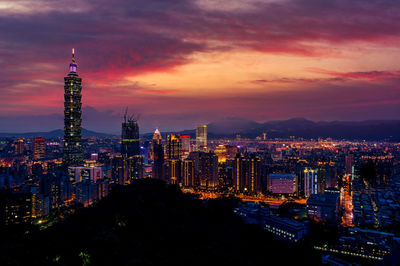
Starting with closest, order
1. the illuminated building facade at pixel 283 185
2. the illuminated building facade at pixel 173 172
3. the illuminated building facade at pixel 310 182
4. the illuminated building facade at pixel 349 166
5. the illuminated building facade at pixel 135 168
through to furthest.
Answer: the illuminated building facade at pixel 310 182 < the illuminated building facade at pixel 283 185 < the illuminated building facade at pixel 173 172 < the illuminated building facade at pixel 349 166 < the illuminated building facade at pixel 135 168

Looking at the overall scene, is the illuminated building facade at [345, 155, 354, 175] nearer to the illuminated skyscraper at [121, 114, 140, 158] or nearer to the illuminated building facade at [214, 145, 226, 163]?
the illuminated building facade at [214, 145, 226, 163]

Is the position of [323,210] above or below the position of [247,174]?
below

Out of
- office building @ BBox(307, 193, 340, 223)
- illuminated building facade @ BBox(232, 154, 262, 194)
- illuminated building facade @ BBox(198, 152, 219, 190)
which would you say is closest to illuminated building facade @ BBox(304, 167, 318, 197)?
illuminated building facade @ BBox(232, 154, 262, 194)

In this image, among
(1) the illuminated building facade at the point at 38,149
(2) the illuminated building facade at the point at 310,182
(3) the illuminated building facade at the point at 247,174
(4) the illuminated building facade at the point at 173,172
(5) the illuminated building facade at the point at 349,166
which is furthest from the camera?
(1) the illuminated building facade at the point at 38,149

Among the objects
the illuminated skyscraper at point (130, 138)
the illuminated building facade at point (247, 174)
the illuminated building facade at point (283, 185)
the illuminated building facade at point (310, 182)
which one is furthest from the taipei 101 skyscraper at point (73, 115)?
the illuminated building facade at point (310, 182)

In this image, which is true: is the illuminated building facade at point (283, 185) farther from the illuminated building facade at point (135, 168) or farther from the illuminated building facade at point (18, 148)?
the illuminated building facade at point (18, 148)

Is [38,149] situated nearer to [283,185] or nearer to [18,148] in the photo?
[18,148]

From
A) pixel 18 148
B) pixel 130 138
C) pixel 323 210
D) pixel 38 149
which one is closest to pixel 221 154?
pixel 130 138
